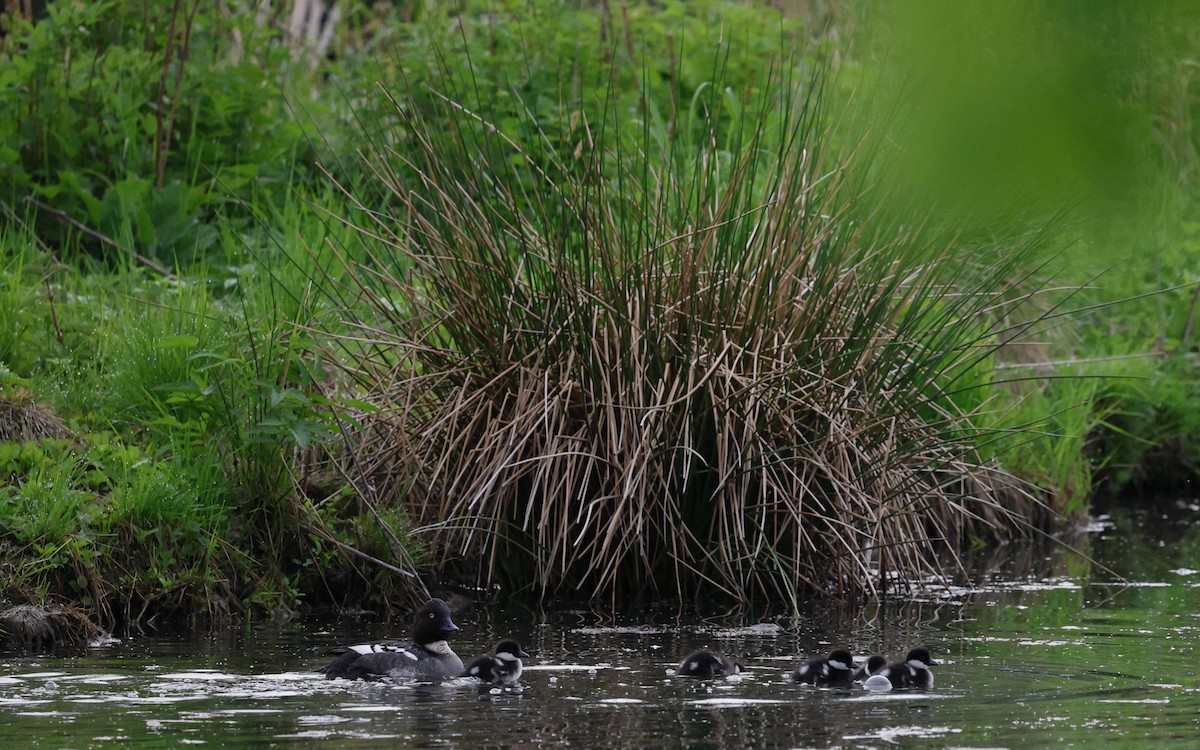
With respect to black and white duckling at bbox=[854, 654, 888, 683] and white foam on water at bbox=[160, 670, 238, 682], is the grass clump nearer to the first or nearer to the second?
black and white duckling at bbox=[854, 654, 888, 683]

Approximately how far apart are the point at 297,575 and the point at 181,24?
6.25 metres

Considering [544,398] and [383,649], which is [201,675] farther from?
[544,398]

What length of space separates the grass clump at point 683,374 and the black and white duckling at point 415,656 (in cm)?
116

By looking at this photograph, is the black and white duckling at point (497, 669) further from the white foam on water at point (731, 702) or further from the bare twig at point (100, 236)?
the bare twig at point (100, 236)

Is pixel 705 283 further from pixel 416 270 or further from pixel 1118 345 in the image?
pixel 1118 345

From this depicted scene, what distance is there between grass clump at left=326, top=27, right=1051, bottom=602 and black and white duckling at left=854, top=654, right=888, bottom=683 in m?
1.45

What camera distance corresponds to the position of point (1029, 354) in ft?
41.6

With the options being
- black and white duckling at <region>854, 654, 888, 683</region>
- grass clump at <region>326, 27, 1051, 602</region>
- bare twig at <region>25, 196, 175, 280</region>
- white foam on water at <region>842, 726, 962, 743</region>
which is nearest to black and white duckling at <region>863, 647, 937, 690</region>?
black and white duckling at <region>854, 654, 888, 683</region>

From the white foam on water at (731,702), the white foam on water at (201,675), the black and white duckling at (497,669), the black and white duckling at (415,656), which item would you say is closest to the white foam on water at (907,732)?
the white foam on water at (731,702)

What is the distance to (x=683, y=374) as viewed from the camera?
327 inches

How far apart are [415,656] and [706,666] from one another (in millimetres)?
1211

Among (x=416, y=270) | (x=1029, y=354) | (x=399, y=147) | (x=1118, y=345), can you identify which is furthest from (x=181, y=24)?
(x=1118, y=345)

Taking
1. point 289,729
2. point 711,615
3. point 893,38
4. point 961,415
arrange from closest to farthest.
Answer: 1. point 893,38
2. point 289,729
3. point 711,615
4. point 961,415

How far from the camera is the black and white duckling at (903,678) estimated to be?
630cm
